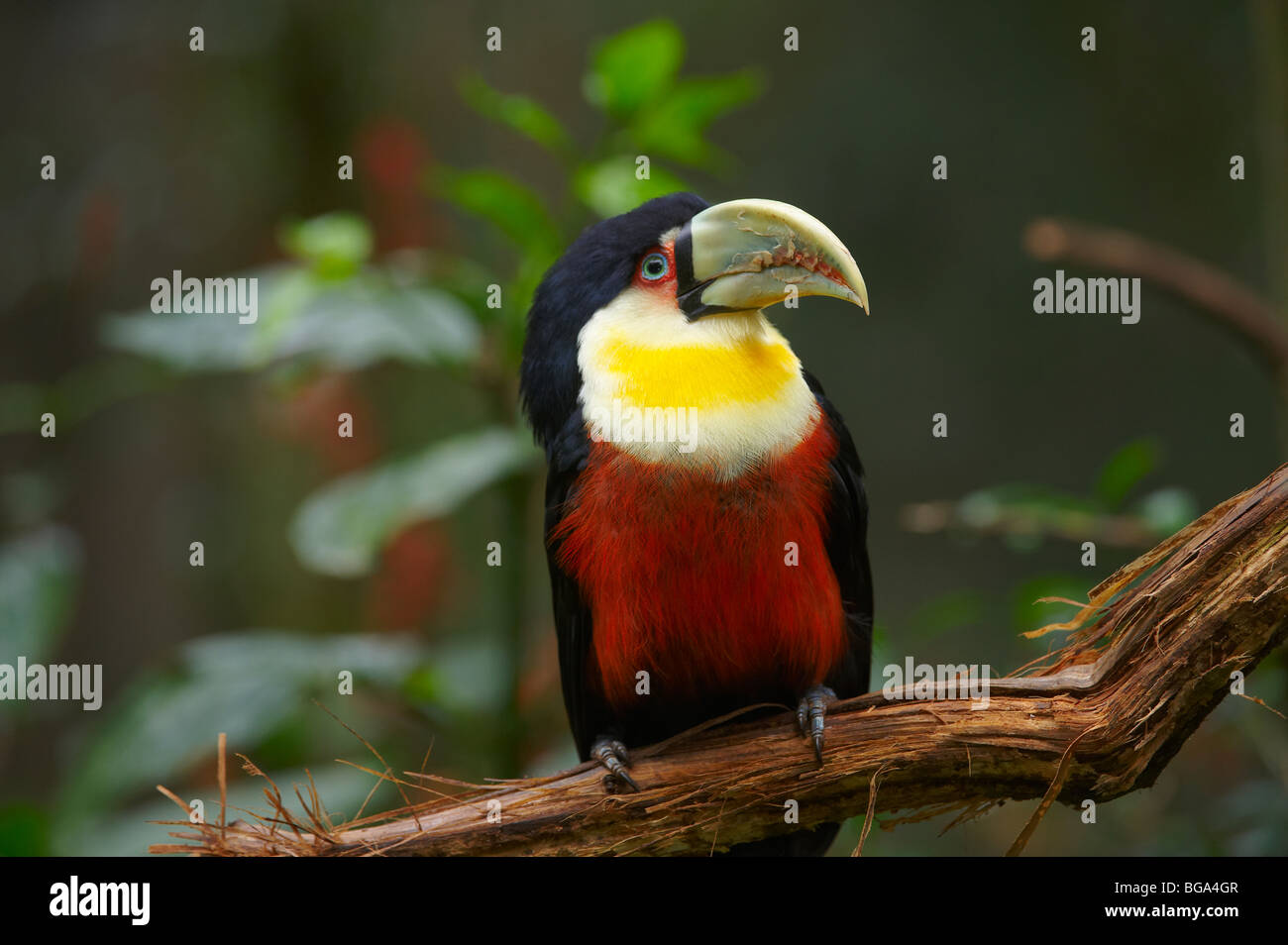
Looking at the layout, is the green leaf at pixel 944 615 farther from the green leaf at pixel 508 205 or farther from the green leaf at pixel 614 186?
the green leaf at pixel 508 205

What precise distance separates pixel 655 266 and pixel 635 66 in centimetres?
107

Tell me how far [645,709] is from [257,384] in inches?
176

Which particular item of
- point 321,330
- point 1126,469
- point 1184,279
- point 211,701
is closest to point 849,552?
point 1126,469

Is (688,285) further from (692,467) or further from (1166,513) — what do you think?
(1166,513)

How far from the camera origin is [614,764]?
2.37 m

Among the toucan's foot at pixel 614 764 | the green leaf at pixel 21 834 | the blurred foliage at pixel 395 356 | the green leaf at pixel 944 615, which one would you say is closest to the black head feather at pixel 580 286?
the blurred foliage at pixel 395 356

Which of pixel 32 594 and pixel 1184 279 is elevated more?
pixel 1184 279

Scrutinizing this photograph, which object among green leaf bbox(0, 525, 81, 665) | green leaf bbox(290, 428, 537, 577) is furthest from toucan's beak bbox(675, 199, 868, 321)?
green leaf bbox(0, 525, 81, 665)

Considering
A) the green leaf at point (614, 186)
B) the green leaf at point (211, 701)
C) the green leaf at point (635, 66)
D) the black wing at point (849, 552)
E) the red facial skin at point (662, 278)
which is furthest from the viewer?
the green leaf at point (211, 701)

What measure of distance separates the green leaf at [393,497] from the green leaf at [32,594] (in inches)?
50.8

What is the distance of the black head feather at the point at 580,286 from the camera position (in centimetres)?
253

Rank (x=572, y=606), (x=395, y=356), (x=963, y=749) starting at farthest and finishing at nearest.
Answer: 1. (x=395, y=356)
2. (x=572, y=606)
3. (x=963, y=749)
